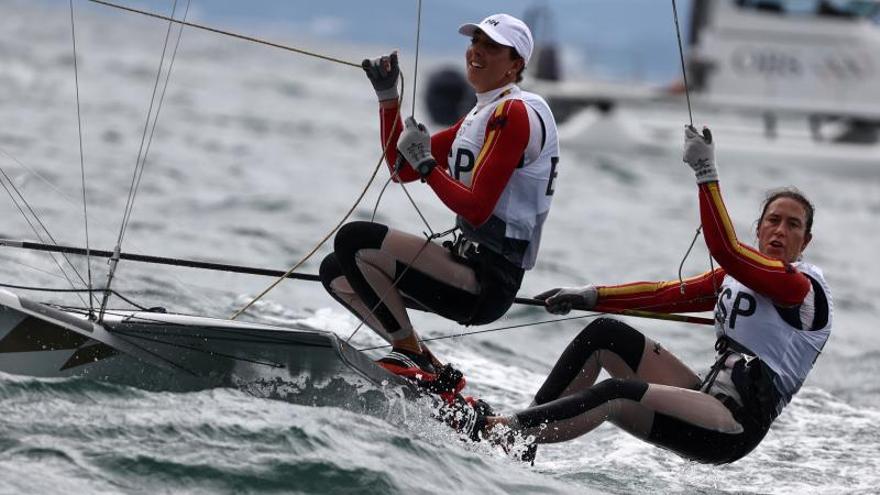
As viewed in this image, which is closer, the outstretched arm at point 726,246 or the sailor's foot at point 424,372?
the outstretched arm at point 726,246

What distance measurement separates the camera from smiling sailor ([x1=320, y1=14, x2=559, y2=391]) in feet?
13.4

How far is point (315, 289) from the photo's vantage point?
774cm

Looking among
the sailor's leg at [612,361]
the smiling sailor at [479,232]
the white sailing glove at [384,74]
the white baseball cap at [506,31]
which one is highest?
the white baseball cap at [506,31]

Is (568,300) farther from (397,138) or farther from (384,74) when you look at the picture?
(384,74)

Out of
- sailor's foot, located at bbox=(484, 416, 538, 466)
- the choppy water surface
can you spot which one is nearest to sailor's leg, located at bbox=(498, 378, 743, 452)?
sailor's foot, located at bbox=(484, 416, 538, 466)

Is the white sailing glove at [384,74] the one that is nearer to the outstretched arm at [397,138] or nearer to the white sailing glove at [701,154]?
the outstretched arm at [397,138]

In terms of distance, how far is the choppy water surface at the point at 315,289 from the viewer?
367 centimetres

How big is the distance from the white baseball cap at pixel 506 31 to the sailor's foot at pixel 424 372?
3.08ft

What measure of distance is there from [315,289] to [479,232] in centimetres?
369

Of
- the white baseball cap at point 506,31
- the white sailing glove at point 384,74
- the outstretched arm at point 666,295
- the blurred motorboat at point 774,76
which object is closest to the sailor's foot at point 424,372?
the outstretched arm at point 666,295

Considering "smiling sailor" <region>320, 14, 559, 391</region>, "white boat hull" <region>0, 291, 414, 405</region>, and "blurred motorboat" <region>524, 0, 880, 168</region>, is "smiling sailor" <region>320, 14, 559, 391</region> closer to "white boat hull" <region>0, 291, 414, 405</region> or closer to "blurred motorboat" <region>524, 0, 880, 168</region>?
"white boat hull" <region>0, 291, 414, 405</region>

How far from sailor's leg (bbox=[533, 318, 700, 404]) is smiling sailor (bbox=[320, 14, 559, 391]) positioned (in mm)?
290

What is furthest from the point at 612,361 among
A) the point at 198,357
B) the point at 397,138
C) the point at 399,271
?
the point at 198,357

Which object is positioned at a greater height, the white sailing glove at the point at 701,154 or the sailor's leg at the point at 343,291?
the white sailing glove at the point at 701,154
